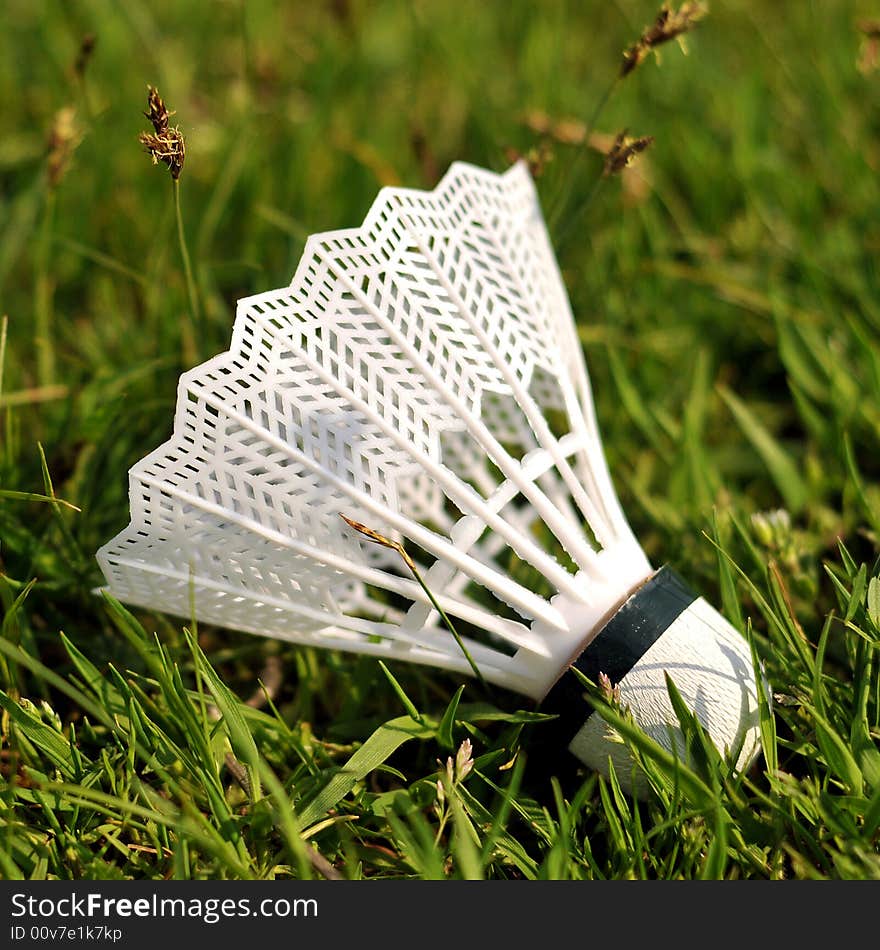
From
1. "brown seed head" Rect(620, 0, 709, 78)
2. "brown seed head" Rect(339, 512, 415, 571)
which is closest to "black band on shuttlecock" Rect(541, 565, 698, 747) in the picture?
"brown seed head" Rect(339, 512, 415, 571)

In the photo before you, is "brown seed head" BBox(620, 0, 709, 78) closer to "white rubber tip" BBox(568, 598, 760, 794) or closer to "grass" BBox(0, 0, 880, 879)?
"grass" BBox(0, 0, 880, 879)

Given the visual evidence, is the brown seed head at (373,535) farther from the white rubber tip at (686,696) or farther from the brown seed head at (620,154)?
the brown seed head at (620,154)

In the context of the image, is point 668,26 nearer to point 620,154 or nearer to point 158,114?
point 620,154

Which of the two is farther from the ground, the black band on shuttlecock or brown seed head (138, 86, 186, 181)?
brown seed head (138, 86, 186, 181)

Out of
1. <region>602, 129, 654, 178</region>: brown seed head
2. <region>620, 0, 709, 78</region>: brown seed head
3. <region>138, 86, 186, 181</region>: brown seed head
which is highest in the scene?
<region>620, 0, 709, 78</region>: brown seed head

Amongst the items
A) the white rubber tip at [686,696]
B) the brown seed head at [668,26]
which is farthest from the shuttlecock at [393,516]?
the brown seed head at [668,26]
